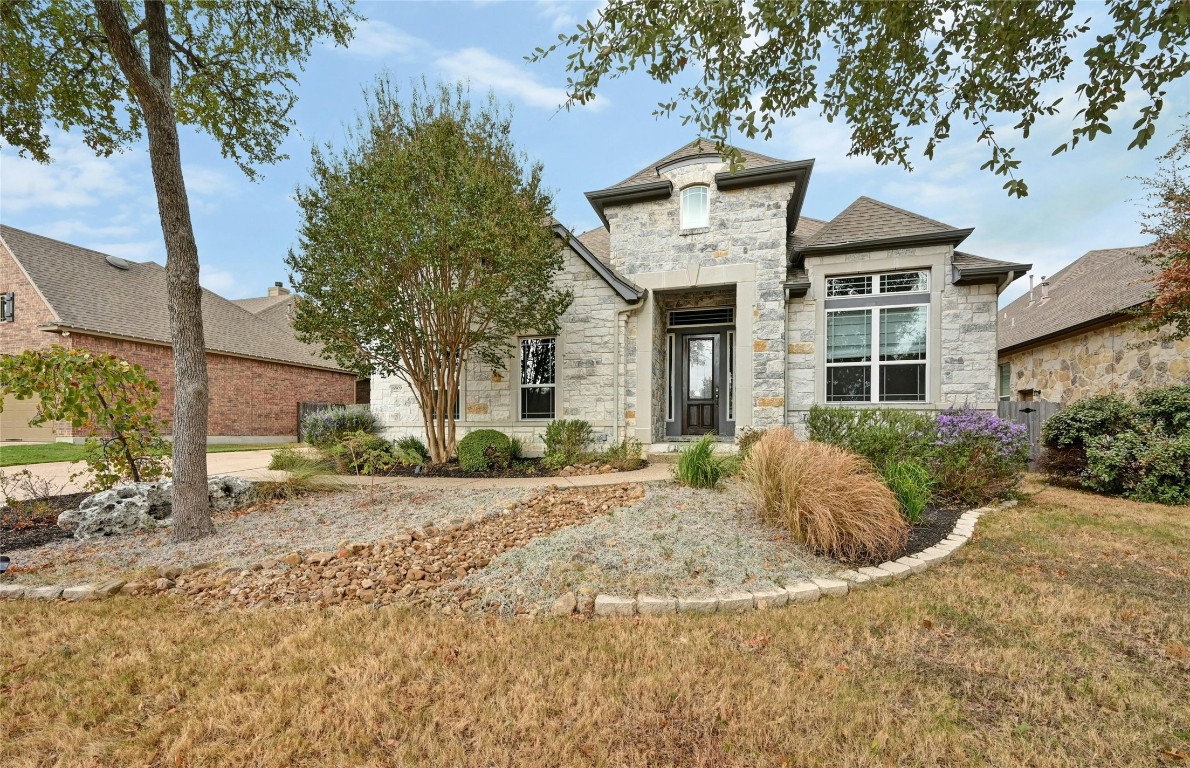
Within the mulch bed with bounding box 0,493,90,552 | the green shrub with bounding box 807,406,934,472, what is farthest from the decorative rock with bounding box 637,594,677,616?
the mulch bed with bounding box 0,493,90,552

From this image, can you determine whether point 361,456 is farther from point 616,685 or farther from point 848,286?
point 848,286

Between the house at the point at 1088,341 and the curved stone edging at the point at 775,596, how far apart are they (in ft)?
30.7

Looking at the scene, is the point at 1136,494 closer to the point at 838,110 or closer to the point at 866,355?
the point at 866,355

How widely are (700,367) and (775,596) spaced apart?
824cm

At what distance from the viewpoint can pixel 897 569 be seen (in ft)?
12.7

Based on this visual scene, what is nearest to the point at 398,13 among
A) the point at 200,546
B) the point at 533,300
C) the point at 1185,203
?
the point at 533,300

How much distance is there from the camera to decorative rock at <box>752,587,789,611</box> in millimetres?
3281

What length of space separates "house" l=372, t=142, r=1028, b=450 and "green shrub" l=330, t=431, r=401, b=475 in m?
1.42

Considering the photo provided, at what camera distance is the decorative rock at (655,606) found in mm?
3162

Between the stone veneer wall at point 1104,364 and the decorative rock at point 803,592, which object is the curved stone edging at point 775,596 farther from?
the stone veneer wall at point 1104,364

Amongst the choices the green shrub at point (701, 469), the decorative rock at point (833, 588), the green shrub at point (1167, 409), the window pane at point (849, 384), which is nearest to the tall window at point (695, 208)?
the window pane at point (849, 384)

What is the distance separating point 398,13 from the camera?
5871mm

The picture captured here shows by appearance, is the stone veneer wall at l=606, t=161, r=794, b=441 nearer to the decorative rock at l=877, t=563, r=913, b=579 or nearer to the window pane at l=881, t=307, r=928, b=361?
the window pane at l=881, t=307, r=928, b=361

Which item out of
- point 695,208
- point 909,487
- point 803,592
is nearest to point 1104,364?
point 695,208
